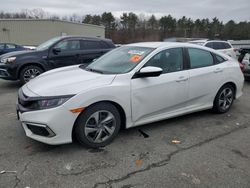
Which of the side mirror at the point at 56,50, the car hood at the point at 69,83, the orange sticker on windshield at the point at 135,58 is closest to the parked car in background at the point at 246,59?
the orange sticker on windshield at the point at 135,58

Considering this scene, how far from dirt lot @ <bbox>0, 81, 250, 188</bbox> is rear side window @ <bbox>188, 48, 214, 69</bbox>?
1141 mm

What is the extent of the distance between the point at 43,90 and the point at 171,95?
6.70 ft

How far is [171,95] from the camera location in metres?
3.96

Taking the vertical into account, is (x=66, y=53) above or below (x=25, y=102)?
above

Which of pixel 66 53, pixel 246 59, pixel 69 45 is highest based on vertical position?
pixel 69 45

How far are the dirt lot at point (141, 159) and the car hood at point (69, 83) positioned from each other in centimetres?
84

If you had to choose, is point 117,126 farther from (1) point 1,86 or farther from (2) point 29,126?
(1) point 1,86

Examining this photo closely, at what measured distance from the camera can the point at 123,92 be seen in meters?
3.43

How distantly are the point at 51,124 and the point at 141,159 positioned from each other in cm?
126

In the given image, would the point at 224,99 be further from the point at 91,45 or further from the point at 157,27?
the point at 157,27

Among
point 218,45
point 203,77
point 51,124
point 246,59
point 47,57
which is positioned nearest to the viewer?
point 51,124

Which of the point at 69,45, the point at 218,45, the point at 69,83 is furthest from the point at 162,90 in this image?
the point at 218,45

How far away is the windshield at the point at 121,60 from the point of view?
148 inches

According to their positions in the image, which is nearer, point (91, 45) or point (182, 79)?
point (182, 79)
